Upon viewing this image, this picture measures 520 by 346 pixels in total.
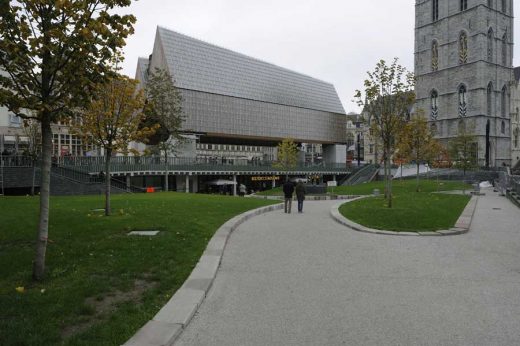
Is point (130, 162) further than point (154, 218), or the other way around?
point (130, 162)

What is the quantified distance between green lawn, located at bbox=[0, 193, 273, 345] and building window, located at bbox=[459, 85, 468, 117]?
287 feet

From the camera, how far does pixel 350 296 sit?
6.75 metres

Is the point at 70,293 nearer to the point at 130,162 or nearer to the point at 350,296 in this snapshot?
the point at 350,296

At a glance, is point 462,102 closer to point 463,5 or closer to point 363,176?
point 463,5

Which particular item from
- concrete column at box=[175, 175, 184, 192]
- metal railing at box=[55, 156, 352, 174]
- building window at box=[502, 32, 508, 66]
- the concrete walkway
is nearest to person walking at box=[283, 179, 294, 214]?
the concrete walkway

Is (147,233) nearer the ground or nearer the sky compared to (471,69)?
nearer the ground

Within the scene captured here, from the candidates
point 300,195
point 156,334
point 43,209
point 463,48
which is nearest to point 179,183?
point 300,195

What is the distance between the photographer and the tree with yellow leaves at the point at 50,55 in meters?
6.54

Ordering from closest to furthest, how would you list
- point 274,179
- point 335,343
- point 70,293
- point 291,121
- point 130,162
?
point 335,343 → point 70,293 → point 130,162 → point 274,179 → point 291,121

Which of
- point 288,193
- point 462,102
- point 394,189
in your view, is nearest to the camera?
point 288,193

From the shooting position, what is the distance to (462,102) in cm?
8794

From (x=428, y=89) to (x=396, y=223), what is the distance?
88.1 meters

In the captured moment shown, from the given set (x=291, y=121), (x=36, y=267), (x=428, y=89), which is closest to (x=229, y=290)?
(x=36, y=267)

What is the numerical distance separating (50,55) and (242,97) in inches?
2763
